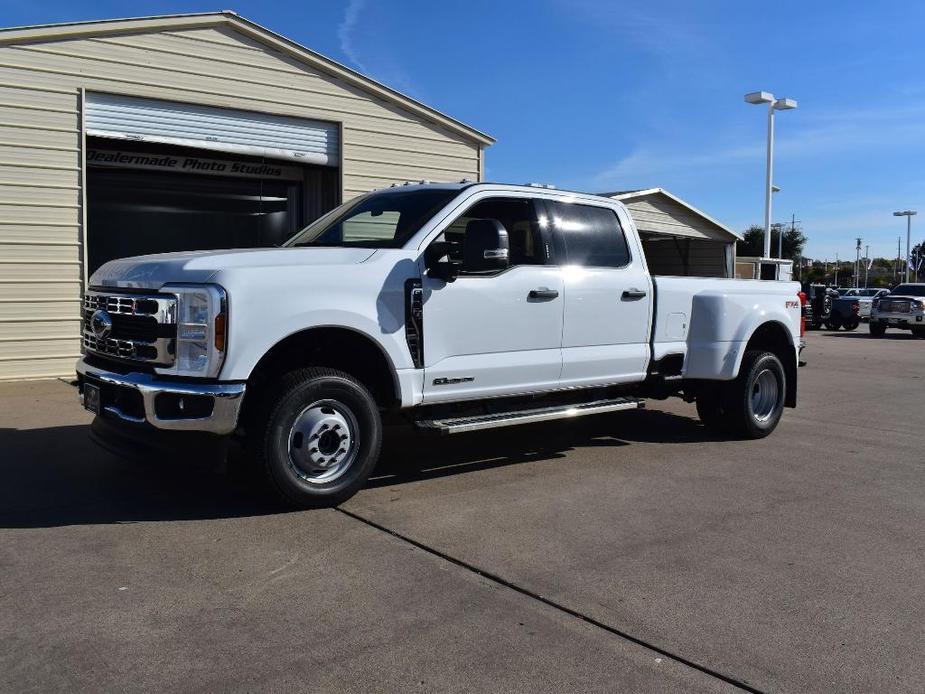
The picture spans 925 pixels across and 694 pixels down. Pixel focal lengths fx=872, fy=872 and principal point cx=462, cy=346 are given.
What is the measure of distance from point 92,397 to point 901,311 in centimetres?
2644

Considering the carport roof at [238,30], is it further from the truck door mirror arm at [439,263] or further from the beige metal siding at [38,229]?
the truck door mirror arm at [439,263]

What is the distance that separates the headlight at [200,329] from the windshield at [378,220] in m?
1.37

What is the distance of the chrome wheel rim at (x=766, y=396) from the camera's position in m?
8.20

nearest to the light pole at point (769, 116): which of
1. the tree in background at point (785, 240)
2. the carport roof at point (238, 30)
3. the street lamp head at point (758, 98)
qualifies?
the street lamp head at point (758, 98)

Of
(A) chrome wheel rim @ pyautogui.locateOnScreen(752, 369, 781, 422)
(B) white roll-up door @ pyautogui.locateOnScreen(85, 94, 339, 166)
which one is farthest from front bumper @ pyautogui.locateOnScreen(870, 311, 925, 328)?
(A) chrome wheel rim @ pyautogui.locateOnScreen(752, 369, 781, 422)

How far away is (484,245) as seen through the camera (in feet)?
18.7

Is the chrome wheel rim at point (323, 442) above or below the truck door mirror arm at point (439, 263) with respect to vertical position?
below

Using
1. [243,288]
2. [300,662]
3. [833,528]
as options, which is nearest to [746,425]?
[833,528]

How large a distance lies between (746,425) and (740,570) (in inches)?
145

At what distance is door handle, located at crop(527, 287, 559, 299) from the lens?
6258 mm

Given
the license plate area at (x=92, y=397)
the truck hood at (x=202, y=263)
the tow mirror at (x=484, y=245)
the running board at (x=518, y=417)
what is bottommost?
the running board at (x=518, y=417)

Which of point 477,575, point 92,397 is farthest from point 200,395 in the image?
point 477,575

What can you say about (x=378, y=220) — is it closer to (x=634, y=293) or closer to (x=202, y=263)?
(x=202, y=263)

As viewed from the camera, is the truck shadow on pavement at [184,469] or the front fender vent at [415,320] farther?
the front fender vent at [415,320]
